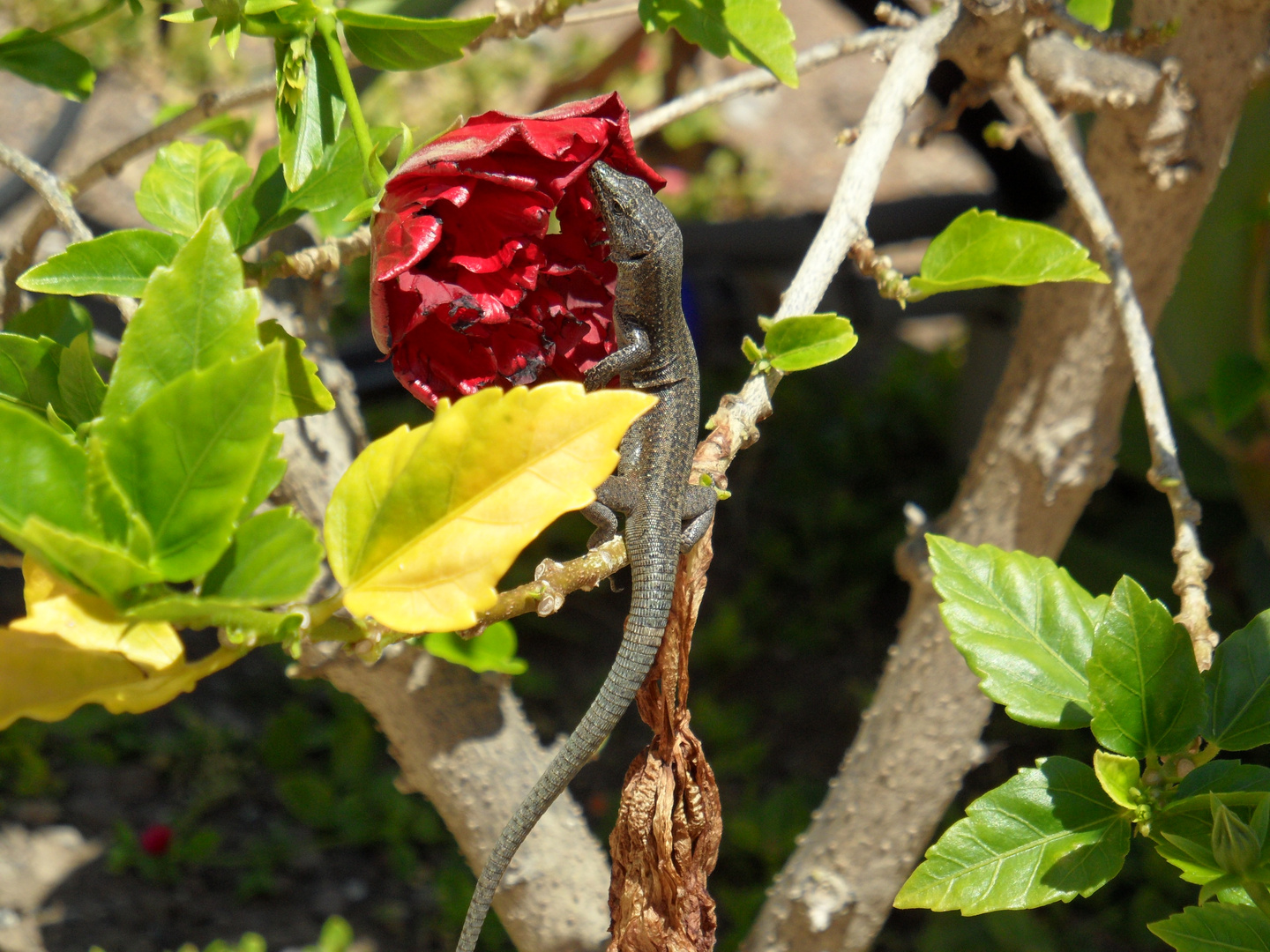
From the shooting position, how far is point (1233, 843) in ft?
1.62

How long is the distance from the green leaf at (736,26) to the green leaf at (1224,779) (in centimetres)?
49

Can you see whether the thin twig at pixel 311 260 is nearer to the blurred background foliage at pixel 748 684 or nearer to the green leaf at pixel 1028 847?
the blurred background foliage at pixel 748 684

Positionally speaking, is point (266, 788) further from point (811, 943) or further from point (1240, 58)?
point (1240, 58)

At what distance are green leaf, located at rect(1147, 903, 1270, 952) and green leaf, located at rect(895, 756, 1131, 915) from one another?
0.15ft

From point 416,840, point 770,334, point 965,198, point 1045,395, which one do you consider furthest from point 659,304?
point 965,198

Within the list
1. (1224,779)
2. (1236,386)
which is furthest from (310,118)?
(1236,386)

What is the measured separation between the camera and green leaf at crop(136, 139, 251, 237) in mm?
693

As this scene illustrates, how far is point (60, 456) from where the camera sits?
0.42m

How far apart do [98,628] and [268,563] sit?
2.7 inches

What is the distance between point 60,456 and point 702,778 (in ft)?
1.21

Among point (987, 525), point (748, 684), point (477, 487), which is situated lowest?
point (748, 684)

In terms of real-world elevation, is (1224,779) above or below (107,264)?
below

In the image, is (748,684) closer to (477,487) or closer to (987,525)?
(987,525)

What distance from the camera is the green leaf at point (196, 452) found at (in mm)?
420
